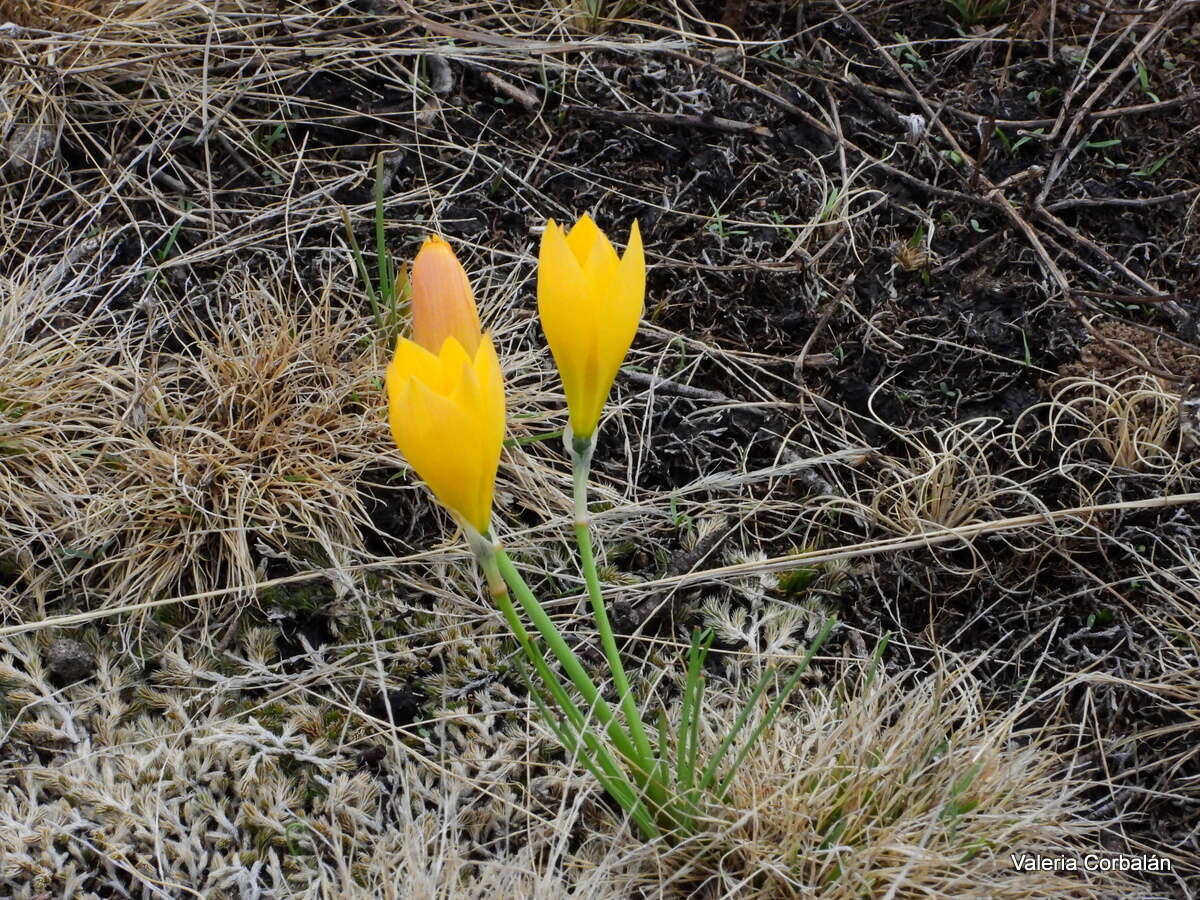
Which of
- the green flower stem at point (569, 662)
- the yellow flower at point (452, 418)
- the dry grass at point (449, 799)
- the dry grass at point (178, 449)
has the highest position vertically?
the yellow flower at point (452, 418)

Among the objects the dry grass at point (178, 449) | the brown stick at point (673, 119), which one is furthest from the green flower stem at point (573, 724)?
the brown stick at point (673, 119)

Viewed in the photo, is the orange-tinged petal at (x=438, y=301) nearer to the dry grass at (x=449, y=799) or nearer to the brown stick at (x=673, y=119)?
the dry grass at (x=449, y=799)

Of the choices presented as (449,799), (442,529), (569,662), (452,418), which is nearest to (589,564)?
(569,662)

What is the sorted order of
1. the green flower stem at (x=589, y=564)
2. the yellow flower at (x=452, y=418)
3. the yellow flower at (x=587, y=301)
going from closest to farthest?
1. the yellow flower at (x=452, y=418)
2. the yellow flower at (x=587, y=301)
3. the green flower stem at (x=589, y=564)

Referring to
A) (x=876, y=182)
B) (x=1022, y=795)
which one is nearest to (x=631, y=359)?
(x=876, y=182)

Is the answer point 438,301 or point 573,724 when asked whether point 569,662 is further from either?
point 438,301

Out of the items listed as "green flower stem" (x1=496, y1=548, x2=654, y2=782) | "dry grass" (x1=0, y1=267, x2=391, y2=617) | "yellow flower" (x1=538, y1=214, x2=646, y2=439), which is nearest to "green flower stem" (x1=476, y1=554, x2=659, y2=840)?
"green flower stem" (x1=496, y1=548, x2=654, y2=782)
